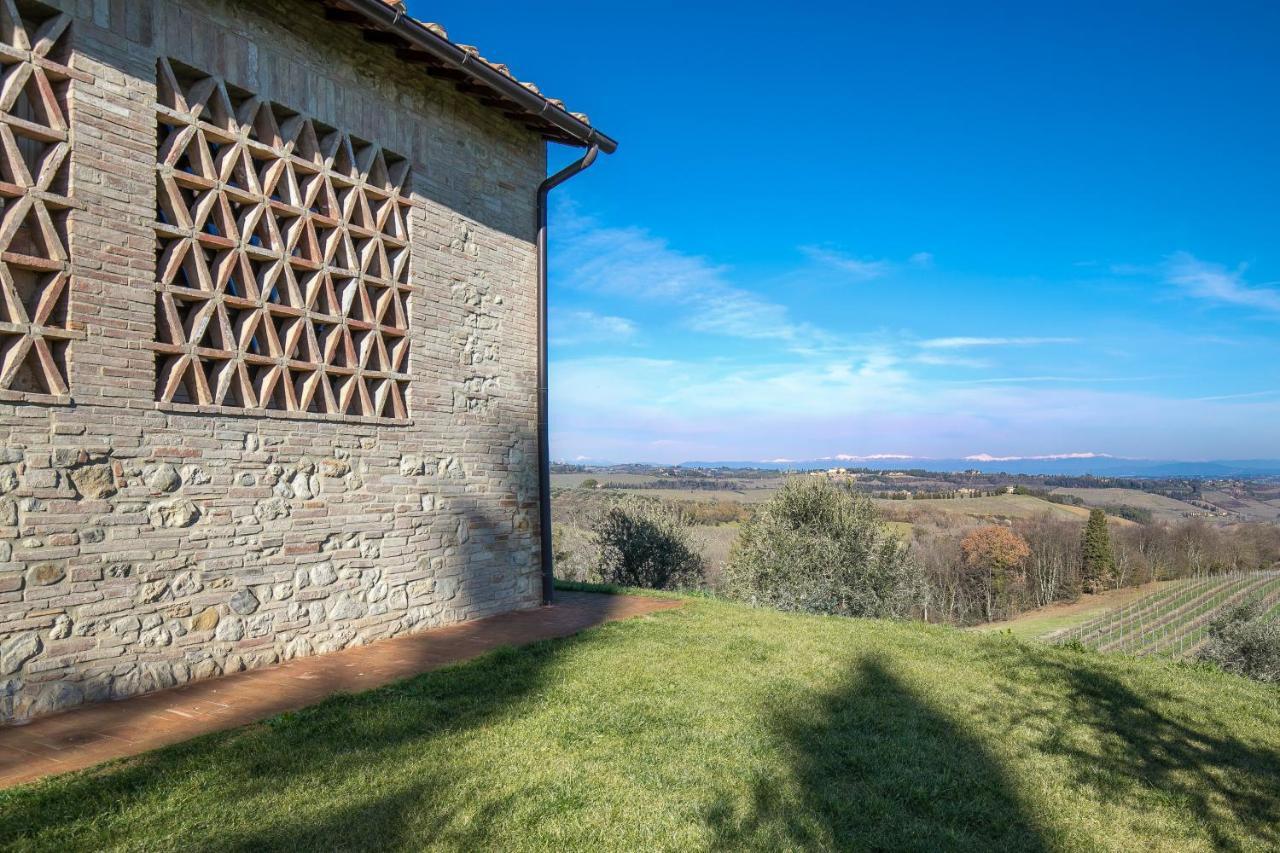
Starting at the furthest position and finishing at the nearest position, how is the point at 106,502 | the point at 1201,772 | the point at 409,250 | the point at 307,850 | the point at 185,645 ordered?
the point at 409,250, the point at 185,645, the point at 106,502, the point at 1201,772, the point at 307,850

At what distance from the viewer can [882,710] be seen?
4.20m

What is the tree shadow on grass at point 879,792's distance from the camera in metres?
2.68

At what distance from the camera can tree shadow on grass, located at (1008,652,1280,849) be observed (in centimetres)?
298

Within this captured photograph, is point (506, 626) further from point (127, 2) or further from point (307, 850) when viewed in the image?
point (127, 2)

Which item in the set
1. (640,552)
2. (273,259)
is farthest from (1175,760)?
(640,552)

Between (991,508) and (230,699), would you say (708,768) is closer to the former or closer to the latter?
(230,699)

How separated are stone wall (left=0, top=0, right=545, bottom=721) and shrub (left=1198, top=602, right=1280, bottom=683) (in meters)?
13.1

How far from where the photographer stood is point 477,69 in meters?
5.90

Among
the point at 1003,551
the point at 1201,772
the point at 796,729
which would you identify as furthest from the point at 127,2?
the point at 1003,551

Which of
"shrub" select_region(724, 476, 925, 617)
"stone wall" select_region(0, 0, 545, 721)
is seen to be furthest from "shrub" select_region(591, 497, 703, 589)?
"stone wall" select_region(0, 0, 545, 721)

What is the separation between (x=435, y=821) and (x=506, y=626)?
146 inches

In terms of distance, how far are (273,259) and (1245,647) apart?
16.3 meters

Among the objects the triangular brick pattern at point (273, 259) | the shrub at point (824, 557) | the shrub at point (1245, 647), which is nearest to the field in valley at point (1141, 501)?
the shrub at point (1245, 647)

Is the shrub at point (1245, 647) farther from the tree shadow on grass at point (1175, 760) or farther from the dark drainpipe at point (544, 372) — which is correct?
the dark drainpipe at point (544, 372)
